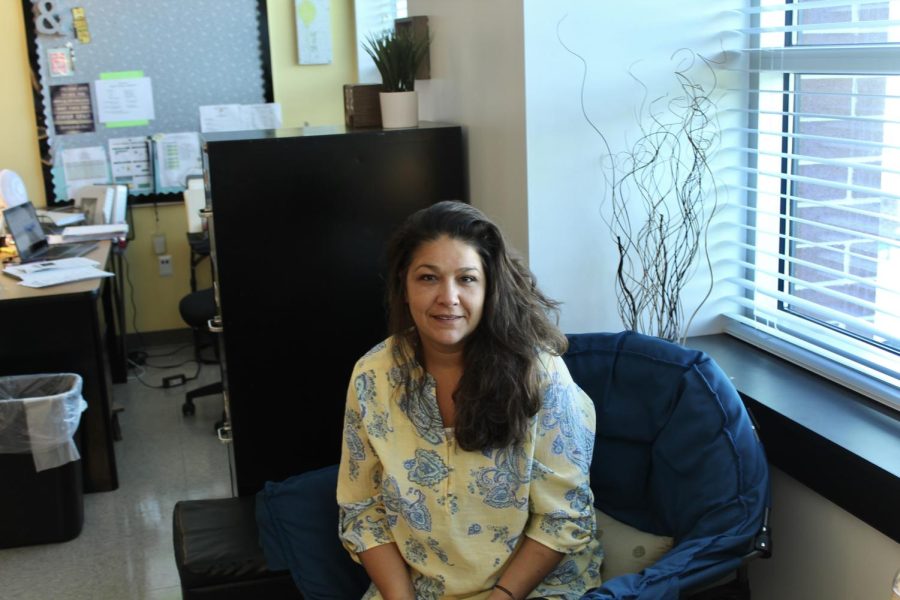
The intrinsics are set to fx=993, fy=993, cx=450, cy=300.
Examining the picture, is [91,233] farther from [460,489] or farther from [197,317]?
[460,489]

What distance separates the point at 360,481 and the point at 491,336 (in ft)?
1.33

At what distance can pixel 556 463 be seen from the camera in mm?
1975

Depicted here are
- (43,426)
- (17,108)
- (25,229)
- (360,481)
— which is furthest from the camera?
(17,108)

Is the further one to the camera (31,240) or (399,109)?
(31,240)

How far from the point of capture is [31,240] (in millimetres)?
4629

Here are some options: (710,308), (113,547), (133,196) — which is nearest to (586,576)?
(710,308)

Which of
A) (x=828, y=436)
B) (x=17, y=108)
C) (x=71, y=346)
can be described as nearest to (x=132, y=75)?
(x=17, y=108)

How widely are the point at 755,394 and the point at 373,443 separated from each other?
860 millimetres

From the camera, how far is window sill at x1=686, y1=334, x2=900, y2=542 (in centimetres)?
180

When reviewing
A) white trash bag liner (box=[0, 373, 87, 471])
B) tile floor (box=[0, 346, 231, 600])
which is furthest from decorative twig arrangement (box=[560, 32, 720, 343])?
white trash bag liner (box=[0, 373, 87, 471])

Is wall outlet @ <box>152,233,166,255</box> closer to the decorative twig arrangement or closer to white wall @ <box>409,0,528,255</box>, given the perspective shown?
white wall @ <box>409,0,528,255</box>

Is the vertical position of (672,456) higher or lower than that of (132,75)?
lower

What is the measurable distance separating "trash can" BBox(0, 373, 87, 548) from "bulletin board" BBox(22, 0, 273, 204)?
219 cm

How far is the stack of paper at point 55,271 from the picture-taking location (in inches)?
157
